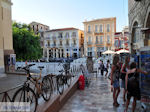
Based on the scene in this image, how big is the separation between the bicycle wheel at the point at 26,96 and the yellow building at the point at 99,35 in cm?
3827

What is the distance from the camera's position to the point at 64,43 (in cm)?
4781

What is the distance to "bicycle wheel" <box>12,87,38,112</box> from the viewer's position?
2.52 m

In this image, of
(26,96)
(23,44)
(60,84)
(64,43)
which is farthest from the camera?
(64,43)

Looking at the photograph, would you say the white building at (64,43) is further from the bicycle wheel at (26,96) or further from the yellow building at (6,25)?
the bicycle wheel at (26,96)

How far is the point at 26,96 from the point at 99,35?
4025cm

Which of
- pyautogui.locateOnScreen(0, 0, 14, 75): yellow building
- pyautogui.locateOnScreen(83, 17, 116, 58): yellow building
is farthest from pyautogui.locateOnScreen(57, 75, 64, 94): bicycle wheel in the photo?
pyautogui.locateOnScreen(83, 17, 116, 58): yellow building

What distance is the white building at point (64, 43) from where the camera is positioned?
46.0 meters

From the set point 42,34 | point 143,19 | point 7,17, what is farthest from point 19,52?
point 42,34

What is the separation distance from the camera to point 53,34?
48.9 m

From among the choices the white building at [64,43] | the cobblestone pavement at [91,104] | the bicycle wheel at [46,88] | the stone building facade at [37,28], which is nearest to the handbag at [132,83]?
the cobblestone pavement at [91,104]

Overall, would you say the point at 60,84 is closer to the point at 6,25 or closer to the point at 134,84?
the point at 134,84

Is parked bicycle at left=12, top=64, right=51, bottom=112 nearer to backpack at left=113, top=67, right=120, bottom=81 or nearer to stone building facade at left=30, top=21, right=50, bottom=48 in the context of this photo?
backpack at left=113, top=67, right=120, bottom=81

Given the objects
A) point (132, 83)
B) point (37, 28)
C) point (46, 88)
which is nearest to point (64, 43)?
point (37, 28)

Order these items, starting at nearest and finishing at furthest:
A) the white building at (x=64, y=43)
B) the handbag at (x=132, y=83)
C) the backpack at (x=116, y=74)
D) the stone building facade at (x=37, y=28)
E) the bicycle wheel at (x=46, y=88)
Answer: the handbag at (x=132, y=83), the bicycle wheel at (x=46, y=88), the backpack at (x=116, y=74), the white building at (x=64, y=43), the stone building facade at (x=37, y=28)
